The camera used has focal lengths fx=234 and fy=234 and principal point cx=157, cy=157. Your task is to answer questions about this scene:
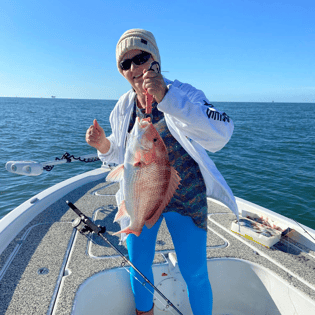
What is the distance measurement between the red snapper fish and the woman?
206 millimetres

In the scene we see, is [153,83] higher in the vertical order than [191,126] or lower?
higher

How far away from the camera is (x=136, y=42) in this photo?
5.22 ft

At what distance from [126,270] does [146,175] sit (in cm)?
165

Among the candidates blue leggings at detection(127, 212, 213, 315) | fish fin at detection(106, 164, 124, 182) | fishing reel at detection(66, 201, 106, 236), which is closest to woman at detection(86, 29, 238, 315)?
blue leggings at detection(127, 212, 213, 315)

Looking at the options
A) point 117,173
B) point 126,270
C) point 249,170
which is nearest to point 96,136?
point 117,173

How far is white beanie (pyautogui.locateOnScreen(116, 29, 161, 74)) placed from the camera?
1599 mm

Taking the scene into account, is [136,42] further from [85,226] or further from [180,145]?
[85,226]

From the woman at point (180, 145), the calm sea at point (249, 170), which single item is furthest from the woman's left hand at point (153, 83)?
the calm sea at point (249, 170)

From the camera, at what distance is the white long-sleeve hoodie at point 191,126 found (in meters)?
1.40

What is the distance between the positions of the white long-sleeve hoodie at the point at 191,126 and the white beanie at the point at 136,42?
0.26 m

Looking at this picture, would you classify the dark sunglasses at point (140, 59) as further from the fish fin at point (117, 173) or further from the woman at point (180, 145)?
the fish fin at point (117, 173)

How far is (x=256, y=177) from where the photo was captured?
10.0 meters

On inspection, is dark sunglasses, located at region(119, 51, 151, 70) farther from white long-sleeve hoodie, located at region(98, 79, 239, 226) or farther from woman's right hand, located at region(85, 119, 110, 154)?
woman's right hand, located at region(85, 119, 110, 154)

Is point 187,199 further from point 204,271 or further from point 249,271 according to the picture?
point 249,271
